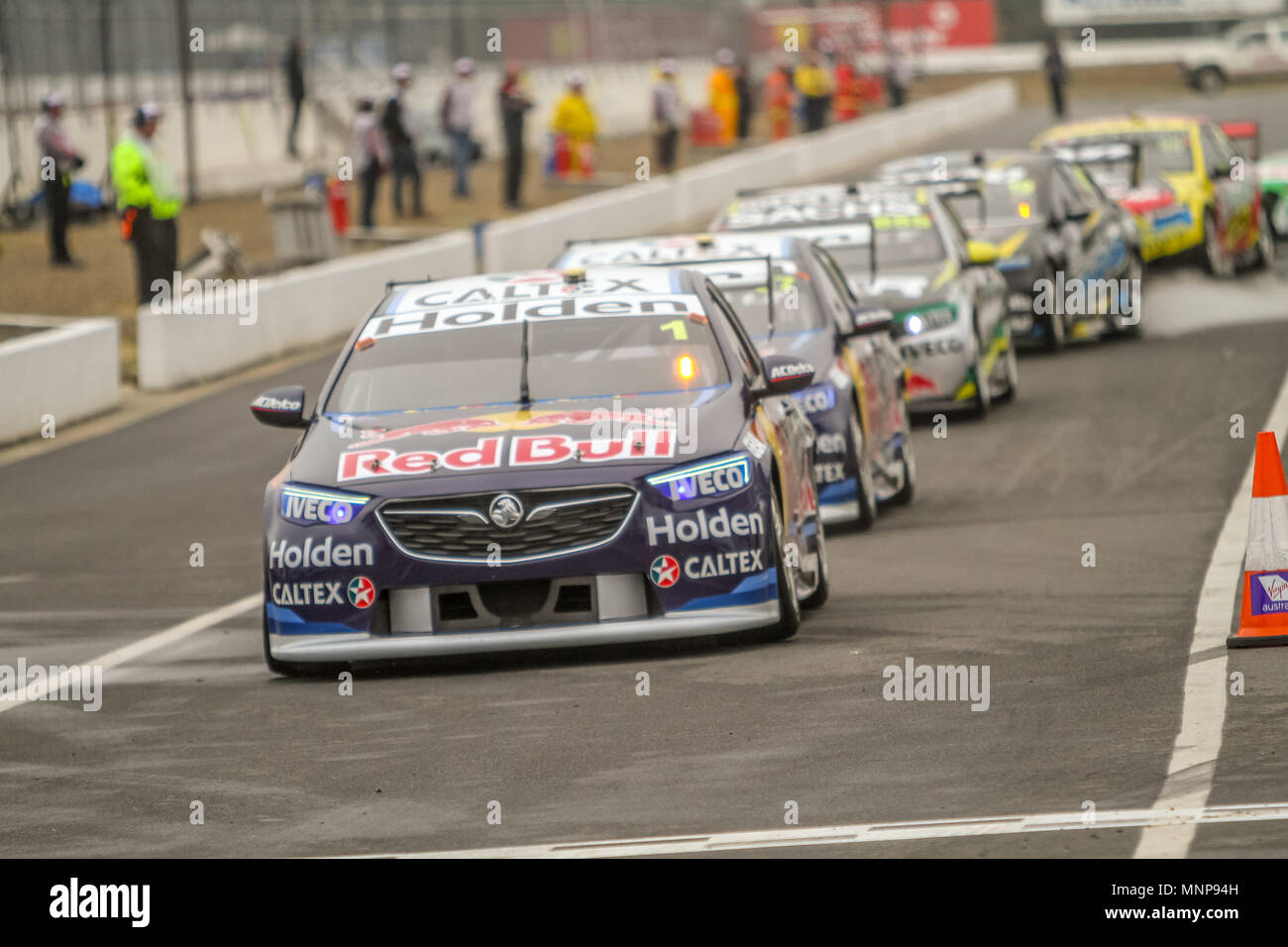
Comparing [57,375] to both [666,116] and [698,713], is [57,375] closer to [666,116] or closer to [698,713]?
[698,713]

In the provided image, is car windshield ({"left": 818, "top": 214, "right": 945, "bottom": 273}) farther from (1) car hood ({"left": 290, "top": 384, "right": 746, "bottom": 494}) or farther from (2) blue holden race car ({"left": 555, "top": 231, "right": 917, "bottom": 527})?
(1) car hood ({"left": 290, "top": 384, "right": 746, "bottom": 494})

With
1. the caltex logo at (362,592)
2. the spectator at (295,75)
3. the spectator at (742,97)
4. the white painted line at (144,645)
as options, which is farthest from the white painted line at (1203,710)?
the spectator at (742,97)

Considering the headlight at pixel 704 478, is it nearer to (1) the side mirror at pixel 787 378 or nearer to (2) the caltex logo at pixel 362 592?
(1) the side mirror at pixel 787 378

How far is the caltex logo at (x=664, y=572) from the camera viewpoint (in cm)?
883

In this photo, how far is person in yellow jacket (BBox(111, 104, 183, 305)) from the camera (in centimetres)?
2366

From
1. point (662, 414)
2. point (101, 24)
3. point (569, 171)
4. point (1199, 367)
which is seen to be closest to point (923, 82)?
point (569, 171)

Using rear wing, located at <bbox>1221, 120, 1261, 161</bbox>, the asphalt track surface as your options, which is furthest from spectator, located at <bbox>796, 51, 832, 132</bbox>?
the asphalt track surface

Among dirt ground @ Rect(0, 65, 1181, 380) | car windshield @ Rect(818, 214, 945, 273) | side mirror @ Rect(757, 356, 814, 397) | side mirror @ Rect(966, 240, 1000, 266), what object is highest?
side mirror @ Rect(757, 356, 814, 397)

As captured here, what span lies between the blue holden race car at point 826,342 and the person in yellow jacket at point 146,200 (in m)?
10.4

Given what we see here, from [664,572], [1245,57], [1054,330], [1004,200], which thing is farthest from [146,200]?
[1245,57]

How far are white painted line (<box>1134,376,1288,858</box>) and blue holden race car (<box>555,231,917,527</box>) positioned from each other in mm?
1922

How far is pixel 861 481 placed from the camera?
41.2 ft

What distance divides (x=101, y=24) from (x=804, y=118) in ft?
62.9

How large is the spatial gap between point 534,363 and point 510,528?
1.32 metres
